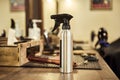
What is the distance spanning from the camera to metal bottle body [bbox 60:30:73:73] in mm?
1088

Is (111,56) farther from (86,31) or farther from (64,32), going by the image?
(86,31)

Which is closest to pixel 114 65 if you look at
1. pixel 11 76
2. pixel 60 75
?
pixel 60 75

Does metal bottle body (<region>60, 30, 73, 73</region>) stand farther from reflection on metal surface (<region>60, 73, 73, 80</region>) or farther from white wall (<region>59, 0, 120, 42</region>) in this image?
white wall (<region>59, 0, 120, 42</region>)

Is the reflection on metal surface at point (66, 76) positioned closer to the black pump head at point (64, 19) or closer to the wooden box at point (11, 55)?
the black pump head at point (64, 19)

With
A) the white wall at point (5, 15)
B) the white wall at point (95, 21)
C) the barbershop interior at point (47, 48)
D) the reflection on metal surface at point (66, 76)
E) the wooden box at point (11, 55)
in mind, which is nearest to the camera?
the reflection on metal surface at point (66, 76)

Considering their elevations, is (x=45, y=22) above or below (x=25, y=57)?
above

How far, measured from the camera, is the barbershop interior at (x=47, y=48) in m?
1.09

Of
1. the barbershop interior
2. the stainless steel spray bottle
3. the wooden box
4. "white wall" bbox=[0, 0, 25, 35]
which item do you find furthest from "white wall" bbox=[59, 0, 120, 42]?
the stainless steel spray bottle

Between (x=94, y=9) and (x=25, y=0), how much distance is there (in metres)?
2.29

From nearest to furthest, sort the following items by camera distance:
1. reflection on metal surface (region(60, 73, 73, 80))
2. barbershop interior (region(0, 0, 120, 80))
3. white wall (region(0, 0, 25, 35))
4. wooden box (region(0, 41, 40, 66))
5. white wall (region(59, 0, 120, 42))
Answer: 1. reflection on metal surface (region(60, 73, 73, 80))
2. barbershop interior (region(0, 0, 120, 80))
3. wooden box (region(0, 41, 40, 66))
4. white wall (region(0, 0, 25, 35))
5. white wall (region(59, 0, 120, 42))

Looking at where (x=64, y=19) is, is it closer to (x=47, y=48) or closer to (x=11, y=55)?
(x=11, y=55)

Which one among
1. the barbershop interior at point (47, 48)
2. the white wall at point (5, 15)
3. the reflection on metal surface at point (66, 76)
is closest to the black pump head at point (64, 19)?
the barbershop interior at point (47, 48)

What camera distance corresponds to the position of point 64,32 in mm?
1100

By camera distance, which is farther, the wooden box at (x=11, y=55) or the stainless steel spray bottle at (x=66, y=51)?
the wooden box at (x=11, y=55)
